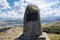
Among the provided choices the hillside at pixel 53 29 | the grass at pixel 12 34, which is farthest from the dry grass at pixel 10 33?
the hillside at pixel 53 29

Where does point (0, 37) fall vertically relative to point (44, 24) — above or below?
below

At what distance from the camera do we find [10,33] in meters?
13.2

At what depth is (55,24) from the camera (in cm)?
1352

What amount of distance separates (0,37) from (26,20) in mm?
4867

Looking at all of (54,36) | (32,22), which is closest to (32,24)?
(32,22)

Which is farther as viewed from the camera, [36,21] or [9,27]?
[9,27]

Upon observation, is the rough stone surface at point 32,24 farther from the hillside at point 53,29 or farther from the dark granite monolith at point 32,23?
the hillside at point 53,29

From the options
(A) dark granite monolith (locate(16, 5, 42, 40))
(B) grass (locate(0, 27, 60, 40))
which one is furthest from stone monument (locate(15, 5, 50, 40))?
(B) grass (locate(0, 27, 60, 40))

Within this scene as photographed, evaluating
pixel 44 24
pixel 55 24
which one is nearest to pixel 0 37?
pixel 44 24

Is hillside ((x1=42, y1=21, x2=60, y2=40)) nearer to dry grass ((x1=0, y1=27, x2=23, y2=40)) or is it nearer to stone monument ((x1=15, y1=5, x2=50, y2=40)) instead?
dry grass ((x1=0, y1=27, x2=23, y2=40))

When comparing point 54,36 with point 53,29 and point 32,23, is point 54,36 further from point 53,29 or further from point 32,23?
point 32,23

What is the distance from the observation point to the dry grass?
12.8 m

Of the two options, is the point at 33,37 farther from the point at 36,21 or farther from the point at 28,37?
the point at 36,21

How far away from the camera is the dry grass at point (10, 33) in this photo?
42.1ft
